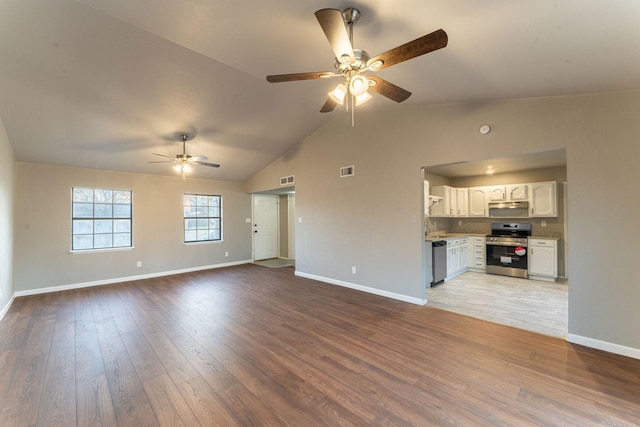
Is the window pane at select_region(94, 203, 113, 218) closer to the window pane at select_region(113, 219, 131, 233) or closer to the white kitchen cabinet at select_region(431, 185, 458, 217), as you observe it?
the window pane at select_region(113, 219, 131, 233)

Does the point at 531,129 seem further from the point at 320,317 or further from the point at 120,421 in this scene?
the point at 120,421

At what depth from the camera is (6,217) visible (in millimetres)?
3896

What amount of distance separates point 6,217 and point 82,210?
57.1 inches

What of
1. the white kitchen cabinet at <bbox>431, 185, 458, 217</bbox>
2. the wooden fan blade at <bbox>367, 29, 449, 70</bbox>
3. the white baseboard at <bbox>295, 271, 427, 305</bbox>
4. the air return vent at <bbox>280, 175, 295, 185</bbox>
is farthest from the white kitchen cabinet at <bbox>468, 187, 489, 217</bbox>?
the wooden fan blade at <bbox>367, 29, 449, 70</bbox>

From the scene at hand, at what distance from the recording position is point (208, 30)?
2334 mm

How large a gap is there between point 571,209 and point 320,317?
10.3ft

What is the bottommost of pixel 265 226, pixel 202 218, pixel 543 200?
pixel 265 226

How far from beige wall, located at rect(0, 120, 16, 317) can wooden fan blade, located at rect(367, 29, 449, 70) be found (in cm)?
507

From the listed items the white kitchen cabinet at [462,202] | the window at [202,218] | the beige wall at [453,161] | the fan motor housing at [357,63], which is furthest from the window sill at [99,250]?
the white kitchen cabinet at [462,202]

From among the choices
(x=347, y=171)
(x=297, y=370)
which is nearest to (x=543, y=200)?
(x=347, y=171)

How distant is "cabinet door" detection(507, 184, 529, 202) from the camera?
19.0 feet

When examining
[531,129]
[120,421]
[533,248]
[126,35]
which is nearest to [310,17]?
[126,35]

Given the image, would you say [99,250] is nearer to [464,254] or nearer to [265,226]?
[265,226]

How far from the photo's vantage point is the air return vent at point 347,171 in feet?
16.0
